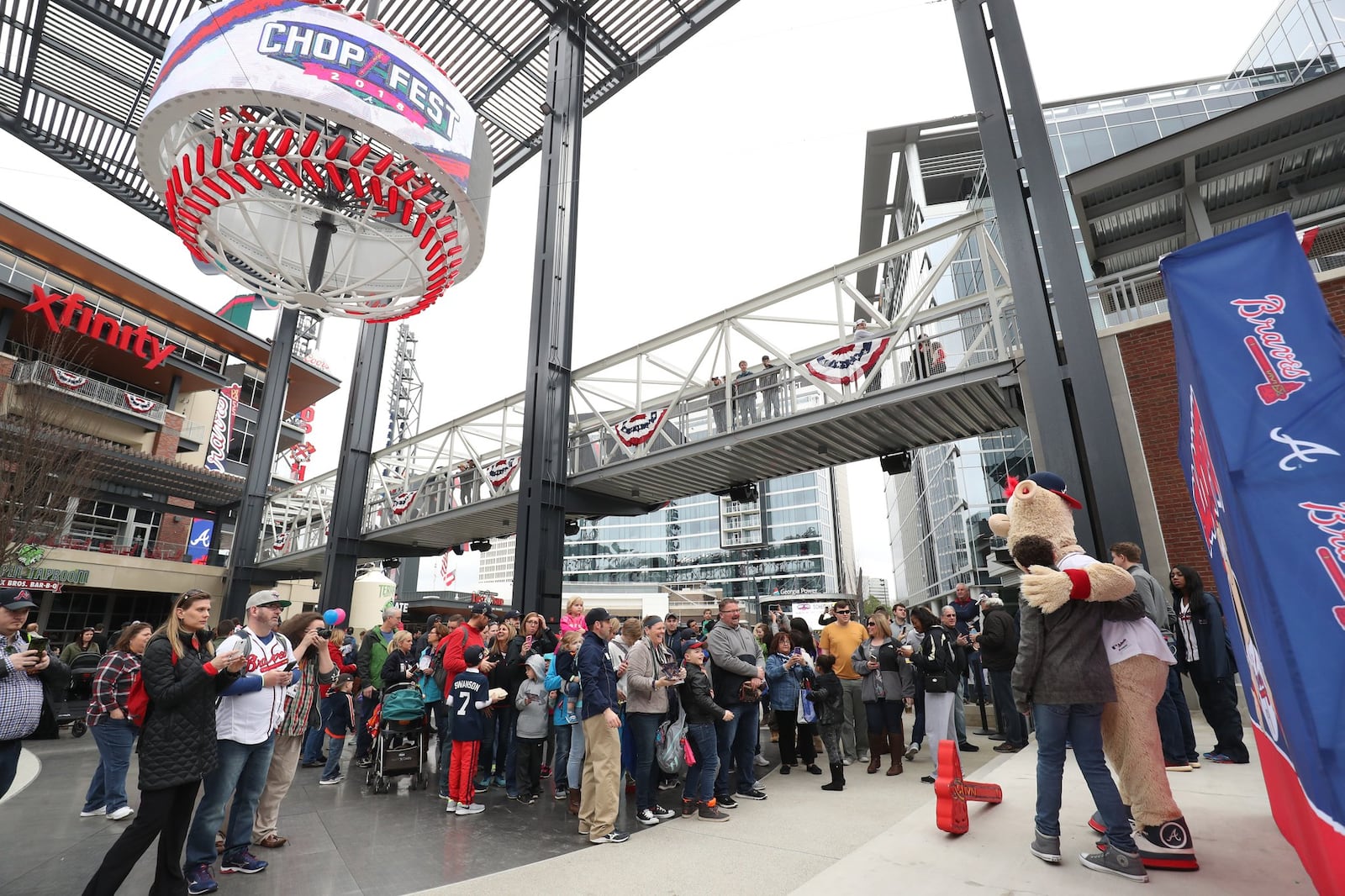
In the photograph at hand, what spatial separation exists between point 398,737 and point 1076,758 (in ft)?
23.6

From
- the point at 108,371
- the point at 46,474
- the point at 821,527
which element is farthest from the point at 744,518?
the point at 46,474

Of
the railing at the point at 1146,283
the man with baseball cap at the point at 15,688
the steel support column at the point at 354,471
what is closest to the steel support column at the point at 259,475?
the steel support column at the point at 354,471

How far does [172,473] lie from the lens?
25.2 meters

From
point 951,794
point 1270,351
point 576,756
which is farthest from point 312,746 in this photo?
point 1270,351

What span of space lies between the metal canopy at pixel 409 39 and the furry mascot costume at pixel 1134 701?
16.9 meters

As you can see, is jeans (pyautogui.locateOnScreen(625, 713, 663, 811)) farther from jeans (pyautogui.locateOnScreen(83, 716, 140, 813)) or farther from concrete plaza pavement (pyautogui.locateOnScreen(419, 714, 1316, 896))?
jeans (pyautogui.locateOnScreen(83, 716, 140, 813))

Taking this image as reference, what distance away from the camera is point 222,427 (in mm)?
33312

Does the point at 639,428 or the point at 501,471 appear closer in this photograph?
the point at 639,428

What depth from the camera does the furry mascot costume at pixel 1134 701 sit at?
11.0ft

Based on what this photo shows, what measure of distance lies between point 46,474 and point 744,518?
3245 inches

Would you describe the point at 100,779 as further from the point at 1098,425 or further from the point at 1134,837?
the point at 1098,425

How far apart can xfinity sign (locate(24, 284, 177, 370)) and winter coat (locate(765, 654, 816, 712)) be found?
2951cm

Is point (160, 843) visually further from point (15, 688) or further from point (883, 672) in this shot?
point (883, 672)

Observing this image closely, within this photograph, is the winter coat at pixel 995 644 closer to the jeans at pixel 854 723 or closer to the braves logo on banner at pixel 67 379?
the jeans at pixel 854 723
